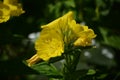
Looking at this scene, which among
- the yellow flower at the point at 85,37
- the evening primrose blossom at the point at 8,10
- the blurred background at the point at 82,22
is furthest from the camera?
the blurred background at the point at 82,22

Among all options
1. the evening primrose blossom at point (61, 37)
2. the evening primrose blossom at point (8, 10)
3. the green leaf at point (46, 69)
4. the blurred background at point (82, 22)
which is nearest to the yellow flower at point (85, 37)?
the evening primrose blossom at point (61, 37)

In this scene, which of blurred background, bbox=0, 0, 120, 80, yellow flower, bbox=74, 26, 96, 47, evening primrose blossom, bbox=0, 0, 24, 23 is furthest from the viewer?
blurred background, bbox=0, 0, 120, 80

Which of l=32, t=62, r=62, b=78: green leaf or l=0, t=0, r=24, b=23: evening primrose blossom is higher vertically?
l=0, t=0, r=24, b=23: evening primrose blossom

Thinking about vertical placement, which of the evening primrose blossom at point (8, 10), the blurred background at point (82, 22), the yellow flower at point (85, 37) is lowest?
the yellow flower at point (85, 37)

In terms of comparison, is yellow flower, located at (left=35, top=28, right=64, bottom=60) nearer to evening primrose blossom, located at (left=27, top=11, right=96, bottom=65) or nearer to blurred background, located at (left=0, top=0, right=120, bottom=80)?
evening primrose blossom, located at (left=27, top=11, right=96, bottom=65)

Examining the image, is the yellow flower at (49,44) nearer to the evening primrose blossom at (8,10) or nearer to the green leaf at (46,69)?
the green leaf at (46,69)

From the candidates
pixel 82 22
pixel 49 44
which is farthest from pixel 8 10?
pixel 82 22

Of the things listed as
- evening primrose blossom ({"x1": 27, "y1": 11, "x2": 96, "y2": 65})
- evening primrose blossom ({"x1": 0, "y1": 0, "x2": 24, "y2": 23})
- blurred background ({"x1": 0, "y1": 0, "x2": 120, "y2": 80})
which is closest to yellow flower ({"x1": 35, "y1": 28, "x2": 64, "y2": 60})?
evening primrose blossom ({"x1": 27, "y1": 11, "x2": 96, "y2": 65})
